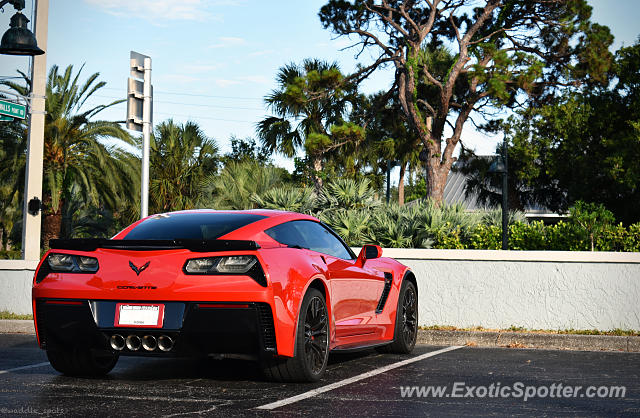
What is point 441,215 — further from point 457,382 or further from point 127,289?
point 127,289

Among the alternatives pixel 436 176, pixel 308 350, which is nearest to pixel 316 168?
pixel 436 176

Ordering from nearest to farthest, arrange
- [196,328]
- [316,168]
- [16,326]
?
[196,328] < [16,326] < [316,168]

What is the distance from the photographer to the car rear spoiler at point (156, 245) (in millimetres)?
5895

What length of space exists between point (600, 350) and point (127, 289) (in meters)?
6.24

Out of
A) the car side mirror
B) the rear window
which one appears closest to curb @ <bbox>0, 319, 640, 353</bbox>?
the car side mirror

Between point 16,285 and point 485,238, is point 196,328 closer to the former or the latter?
point 16,285

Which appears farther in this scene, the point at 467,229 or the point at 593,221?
the point at 467,229

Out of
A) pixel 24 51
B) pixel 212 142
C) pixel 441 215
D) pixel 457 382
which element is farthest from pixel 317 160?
pixel 457 382

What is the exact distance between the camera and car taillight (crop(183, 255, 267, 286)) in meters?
5.86

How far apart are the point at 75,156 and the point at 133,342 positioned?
2070 cm

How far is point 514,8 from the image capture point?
3084cm

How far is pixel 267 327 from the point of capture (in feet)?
19.2

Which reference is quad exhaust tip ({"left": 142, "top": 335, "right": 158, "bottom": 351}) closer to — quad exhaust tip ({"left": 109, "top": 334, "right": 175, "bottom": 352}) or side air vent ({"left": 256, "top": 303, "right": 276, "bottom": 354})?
quad exhaust tip ({"left": 109, "top": 334, "right": 175, "bottom": 352})

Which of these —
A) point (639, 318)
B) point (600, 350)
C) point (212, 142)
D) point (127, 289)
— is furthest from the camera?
point (212, 142)
